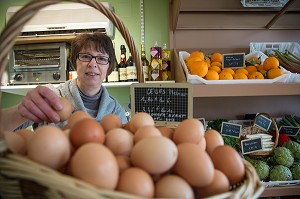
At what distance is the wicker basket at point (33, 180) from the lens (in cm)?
35

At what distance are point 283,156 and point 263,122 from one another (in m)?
0.23

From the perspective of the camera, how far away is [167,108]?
826 millimetres

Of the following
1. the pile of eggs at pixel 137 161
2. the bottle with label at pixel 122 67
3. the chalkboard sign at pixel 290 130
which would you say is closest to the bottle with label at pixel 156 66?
the bottle with label at pixel 122 67

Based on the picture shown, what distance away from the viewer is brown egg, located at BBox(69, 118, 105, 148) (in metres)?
0.48

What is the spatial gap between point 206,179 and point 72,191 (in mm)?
235

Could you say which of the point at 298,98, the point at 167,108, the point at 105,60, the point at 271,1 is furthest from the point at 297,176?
the point at 105,60

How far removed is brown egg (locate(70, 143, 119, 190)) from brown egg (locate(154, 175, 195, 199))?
0.26 ft

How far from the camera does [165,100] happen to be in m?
0.83

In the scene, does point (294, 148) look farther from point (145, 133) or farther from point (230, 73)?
point (145, 133)

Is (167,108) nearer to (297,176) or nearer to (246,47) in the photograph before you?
(297,176)

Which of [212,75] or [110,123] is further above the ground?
[212,75]

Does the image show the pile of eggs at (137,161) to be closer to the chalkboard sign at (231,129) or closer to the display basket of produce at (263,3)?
the chalkboard sign at (231,129)

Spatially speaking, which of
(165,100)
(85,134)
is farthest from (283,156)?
(85,134)

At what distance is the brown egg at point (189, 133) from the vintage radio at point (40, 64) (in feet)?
5.85
